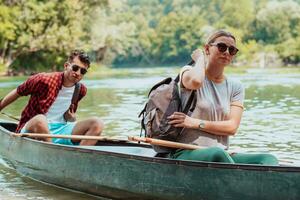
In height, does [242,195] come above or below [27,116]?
below

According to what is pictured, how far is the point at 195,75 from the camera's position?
4.63 m

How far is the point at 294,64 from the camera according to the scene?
6625 centimetres

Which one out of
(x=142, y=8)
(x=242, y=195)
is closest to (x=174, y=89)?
(x=242, y=195)

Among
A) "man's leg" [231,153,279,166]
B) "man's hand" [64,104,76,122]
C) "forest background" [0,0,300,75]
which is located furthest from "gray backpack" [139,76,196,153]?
"forest background" [0,0,300,75]

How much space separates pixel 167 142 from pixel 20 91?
2.42 m

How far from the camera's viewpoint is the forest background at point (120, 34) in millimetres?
41719

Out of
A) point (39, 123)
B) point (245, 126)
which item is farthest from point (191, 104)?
point (245, 126)

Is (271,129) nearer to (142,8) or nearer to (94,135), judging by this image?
(94,135)

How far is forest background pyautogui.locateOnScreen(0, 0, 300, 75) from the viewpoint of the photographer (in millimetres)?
41719

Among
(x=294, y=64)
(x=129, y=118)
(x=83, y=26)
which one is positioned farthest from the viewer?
(x=294, y=64)

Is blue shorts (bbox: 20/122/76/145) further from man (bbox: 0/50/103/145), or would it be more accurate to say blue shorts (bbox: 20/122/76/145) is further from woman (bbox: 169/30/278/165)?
woman (bbox: 169/30/278/165)

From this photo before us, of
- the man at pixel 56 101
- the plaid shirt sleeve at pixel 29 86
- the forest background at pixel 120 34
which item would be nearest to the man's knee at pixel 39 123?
the man at pixel 56 101

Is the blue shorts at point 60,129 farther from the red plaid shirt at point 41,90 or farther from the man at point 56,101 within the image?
the red plaid shirt at point 41,90

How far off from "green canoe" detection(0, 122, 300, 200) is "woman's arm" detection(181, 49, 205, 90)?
595mm
